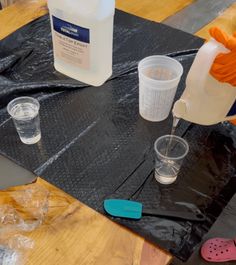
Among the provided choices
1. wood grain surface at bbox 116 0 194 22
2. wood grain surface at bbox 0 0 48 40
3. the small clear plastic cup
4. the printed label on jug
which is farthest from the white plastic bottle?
wood grain surface at bbox 116 0 194 22

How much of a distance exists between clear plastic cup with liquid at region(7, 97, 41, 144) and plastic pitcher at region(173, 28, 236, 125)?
310mm

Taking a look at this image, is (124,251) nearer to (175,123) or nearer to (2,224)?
(2,224)

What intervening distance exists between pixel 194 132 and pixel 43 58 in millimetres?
493

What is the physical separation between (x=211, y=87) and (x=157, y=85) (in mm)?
123

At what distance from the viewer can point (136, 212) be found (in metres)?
0.67

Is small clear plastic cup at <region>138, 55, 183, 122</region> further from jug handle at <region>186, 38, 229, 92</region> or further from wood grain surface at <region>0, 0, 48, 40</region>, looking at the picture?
wood grain surface at <region>0, 0, 48, 40</region>

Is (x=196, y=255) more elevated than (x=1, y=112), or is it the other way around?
(x=1, y=112)

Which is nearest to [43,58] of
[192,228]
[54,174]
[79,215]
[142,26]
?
[142,26]

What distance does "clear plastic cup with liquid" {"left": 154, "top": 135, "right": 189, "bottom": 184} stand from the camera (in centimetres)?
73

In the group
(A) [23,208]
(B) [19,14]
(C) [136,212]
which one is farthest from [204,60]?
(B) [19,14]

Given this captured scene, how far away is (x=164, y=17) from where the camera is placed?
1249mm

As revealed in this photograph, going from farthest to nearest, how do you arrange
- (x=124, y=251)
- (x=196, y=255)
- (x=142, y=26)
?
(x=142, y=26) → (x=196, y=255) → (x=124, y=251)

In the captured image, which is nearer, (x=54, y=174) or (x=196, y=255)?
(x=54, y=174)

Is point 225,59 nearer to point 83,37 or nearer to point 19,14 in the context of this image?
point 83,37
